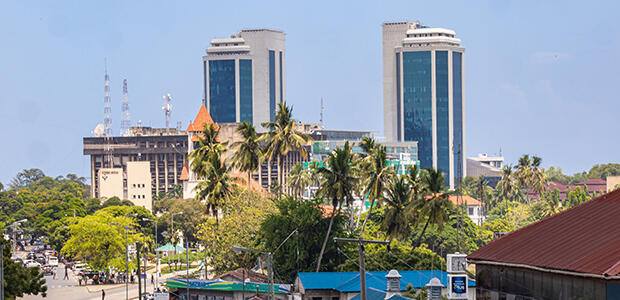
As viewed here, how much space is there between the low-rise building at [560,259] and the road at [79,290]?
68706mm

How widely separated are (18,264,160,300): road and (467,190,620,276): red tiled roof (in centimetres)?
6917

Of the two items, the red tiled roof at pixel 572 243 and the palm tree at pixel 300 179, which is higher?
the red tiled roof at pixel 572 243

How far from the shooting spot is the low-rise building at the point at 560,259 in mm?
30016

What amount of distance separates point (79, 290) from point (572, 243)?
283ft

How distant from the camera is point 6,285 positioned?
61.3m

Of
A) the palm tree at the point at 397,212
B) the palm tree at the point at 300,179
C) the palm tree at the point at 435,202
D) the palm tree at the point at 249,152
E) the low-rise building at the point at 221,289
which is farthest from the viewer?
the palm tree at the point at 300,179

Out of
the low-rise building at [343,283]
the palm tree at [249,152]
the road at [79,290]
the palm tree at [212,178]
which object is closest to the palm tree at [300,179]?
the road at [79,290]

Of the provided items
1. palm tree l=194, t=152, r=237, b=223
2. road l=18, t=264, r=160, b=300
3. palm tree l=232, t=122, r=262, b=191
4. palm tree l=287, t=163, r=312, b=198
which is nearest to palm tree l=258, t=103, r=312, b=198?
palm tree l=232, t=122, r=262, b=191

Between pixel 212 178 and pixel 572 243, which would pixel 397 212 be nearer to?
pixel 212 178

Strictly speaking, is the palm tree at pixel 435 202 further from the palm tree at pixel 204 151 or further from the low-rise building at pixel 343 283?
the palm tree at pixel 204 151

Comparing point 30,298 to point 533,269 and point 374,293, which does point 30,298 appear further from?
point 533,269

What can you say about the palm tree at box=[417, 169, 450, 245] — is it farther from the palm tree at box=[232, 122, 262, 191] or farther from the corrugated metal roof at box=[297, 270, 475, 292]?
the corrugated metal roof at box=[297, 270, 475, 292]

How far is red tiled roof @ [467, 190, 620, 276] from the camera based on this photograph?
3056 cm

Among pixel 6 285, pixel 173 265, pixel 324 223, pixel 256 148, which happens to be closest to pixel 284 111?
pixel 256 148
